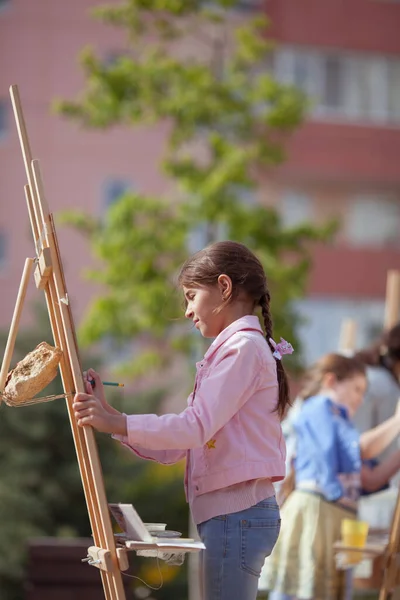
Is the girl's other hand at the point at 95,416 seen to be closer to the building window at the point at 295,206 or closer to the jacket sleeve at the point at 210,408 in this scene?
the jacket sleeve at the point at 210,408

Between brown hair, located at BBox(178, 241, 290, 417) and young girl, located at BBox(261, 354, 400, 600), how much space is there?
1.59 metres

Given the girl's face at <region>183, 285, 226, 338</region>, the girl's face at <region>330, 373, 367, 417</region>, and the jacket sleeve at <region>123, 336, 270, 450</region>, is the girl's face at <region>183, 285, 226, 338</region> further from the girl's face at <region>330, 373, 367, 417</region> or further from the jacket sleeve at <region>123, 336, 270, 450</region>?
the girl's face at <region>330, 373, 367, 417</region>

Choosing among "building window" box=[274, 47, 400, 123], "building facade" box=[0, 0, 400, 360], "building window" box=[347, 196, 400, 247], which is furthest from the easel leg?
"building window" box=[347, 196, 400, 247]

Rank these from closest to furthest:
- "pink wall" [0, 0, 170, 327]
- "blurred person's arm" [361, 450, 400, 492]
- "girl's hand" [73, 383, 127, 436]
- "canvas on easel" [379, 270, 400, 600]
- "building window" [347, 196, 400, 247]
→ "girl's hand" [73, 383, 127, 436], "canvas on easel" [379, 270, 400, 600], "blurred person's arm" [361, 450, 400, 492], "pink wall" [0, 0, 170, 327], "building window" [347, 196, 400, 247]

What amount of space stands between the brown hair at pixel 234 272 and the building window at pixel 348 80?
16.4 m

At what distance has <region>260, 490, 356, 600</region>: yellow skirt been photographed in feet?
15.6

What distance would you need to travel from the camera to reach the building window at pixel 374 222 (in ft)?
65.9

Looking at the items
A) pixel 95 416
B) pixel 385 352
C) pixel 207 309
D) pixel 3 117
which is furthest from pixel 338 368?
pixel 3 117

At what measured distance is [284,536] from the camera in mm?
4848

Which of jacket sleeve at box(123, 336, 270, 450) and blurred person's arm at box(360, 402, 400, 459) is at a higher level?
jacket sleeve at box(123, 336, 270, 450)

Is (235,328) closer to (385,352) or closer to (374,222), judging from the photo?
(385,352)

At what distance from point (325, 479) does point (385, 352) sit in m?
0.93

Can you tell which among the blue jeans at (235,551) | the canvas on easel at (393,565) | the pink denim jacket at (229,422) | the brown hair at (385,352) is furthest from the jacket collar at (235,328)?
the brown hair at (385,352)

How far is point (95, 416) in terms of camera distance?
2.91 meters
